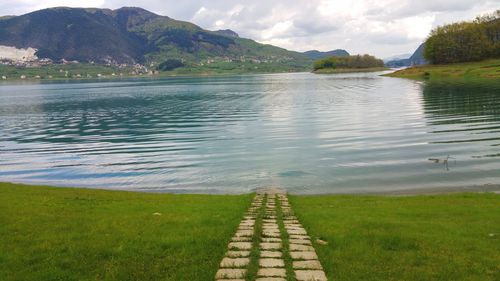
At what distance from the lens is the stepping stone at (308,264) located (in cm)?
1472

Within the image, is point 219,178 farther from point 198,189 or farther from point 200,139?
point 200,139

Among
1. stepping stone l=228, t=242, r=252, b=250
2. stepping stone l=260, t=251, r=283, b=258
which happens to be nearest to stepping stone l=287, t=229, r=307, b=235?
stepping stone l=228, t=242, r=252, b=250

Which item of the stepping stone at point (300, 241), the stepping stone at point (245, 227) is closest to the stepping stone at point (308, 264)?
the stepping stone at point (300, 241)

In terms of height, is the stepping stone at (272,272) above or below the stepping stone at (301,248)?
above

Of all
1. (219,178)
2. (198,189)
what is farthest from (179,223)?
(219,178)

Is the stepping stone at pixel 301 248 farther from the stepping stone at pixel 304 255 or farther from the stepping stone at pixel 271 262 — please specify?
the stepping stone at pixel 271 262

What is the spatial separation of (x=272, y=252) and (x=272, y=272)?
2069 mm

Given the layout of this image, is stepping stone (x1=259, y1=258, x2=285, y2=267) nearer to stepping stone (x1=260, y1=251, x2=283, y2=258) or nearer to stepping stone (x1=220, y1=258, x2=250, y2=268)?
stepping stone (x1=260, y1=251, x2=283, y2=258)

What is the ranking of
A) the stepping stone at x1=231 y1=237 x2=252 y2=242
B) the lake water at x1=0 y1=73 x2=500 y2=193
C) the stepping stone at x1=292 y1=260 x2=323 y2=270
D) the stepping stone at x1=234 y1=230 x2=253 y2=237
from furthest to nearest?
the lake water at x1=0 y1=73 x2=500 y2=193 → the stepping stone at x1=234 y1=230 x2=253 y2=237 → the stepping stone at x1=231 y1=237 x2=252 y2=242 → the stepping stone at x1=292 y1=260 x2=323 y2=270

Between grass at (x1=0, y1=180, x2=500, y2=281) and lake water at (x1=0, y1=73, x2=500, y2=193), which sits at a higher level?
grass at (x1=0, y1=180, x2=500, y2=281)

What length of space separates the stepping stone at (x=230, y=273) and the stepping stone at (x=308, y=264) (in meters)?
1.90

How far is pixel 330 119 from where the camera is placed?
86312mm

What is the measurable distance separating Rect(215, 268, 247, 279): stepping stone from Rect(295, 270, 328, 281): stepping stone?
179cm

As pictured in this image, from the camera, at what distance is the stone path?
14023 millimetres
